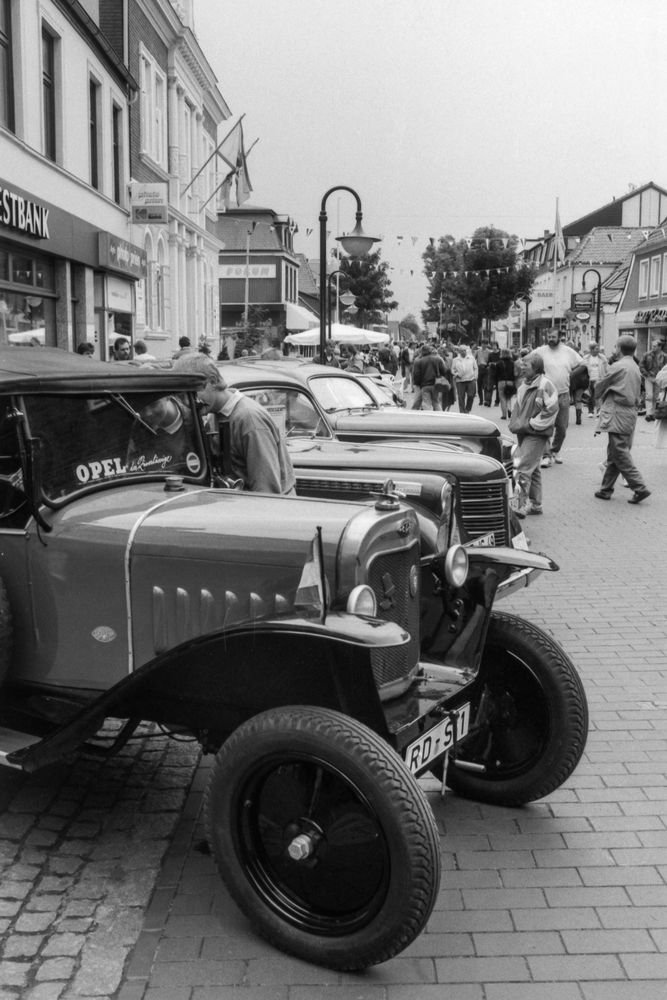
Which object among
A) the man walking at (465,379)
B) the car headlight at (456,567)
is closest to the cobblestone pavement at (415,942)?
the car headlight at (456,567)

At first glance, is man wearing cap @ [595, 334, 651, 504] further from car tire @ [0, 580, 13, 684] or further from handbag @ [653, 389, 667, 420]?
car tire @ [0, 580, 13, 684]

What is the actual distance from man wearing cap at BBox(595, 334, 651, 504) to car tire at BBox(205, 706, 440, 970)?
976 cm

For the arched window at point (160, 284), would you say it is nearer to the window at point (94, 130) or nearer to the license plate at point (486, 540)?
the window at point (94, 130)

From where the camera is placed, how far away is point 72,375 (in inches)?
165

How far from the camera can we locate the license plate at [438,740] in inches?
142

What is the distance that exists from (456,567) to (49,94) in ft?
56.6

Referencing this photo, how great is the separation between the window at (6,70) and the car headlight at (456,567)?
14.0 m

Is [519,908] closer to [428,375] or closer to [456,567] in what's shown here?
[456,567]

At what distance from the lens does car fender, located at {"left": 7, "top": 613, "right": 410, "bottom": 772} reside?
337 centimetres

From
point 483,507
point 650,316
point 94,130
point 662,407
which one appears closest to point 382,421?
point 483,507

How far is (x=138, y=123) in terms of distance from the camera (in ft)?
85.7

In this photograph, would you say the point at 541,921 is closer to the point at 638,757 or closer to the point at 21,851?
the point at 638,757

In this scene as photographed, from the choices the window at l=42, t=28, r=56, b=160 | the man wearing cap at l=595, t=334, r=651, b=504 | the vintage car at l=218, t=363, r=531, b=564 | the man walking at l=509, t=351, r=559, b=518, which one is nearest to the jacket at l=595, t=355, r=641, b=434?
the man wearing cap at l=595, t=334, r=651, b=504

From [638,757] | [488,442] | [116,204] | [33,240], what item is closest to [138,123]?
[116,204]
